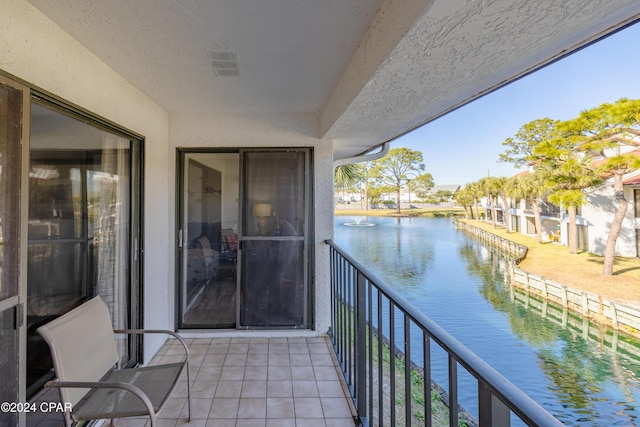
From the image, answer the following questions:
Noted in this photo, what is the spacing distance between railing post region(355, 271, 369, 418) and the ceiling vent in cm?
165

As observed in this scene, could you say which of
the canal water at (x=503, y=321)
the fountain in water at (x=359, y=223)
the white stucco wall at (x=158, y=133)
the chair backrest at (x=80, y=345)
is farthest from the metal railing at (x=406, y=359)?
the fountain in water at (x=359, y=223)

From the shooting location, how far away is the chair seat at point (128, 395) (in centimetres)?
139

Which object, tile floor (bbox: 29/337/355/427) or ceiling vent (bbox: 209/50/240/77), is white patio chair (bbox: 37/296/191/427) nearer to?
tile floor (bbox: 29/337/355/427)

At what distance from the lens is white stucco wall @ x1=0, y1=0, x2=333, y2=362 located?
4.98ft

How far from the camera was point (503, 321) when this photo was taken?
6.13 m

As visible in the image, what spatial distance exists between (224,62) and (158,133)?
51.4 inches

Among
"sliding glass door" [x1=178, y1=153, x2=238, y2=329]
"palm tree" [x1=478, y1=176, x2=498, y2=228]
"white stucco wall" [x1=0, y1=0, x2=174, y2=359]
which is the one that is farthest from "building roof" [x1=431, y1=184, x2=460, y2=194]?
"white stucco wall" [x1=0, y1=0, x2=174, y2=359]

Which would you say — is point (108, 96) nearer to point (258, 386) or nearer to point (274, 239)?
point (274, 239)

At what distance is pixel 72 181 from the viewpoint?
1750mm

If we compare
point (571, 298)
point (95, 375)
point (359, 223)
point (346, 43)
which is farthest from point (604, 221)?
point (359, 223)

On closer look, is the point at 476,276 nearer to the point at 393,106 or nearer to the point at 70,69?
the point at 393,106

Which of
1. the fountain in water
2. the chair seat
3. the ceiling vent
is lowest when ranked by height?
the chair seat

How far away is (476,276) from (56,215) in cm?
780

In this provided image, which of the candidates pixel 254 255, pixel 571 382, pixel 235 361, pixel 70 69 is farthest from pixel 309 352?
pixel 571 382
